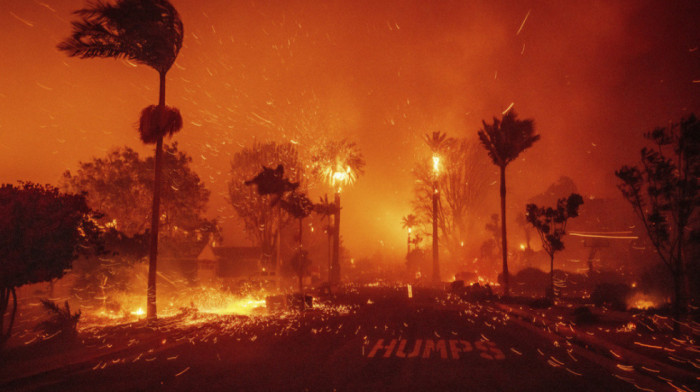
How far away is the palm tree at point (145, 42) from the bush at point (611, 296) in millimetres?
20812

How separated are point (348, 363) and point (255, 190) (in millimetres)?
42780

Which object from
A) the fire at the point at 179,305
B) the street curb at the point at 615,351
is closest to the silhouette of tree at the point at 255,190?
the fire at the point at 179,305

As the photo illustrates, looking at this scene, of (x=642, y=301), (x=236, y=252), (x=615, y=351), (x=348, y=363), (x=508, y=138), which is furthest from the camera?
(x=236, y=252)

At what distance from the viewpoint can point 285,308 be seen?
25938 mm

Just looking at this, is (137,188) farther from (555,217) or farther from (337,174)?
(555,217)

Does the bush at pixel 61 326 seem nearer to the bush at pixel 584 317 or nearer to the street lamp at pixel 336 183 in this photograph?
the bush at pixel 584 317

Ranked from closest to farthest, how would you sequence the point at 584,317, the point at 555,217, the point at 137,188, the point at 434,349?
the point at 434,349
the point at 584,317
the point at 555,217
the point at 137,188

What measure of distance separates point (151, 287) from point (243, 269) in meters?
44.1

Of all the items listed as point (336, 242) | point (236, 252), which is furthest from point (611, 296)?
point (236, 252)

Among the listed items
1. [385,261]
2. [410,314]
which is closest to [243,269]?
[410,314]

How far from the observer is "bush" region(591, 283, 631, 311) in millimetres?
24430

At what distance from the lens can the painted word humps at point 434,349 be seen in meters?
11.9

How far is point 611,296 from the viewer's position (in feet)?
86.6

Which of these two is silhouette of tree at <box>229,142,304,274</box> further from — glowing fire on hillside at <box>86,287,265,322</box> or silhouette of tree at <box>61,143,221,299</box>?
glowing fire on hillside at <box>86,287,265,322</box>
